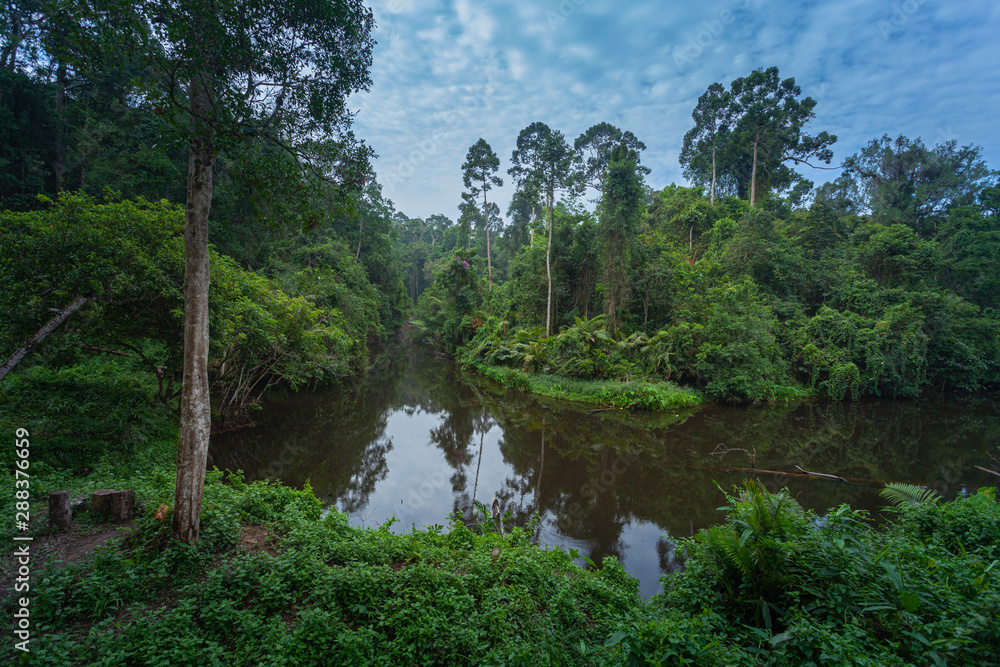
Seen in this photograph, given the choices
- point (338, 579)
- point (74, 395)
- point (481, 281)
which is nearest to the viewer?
point (338, 579)

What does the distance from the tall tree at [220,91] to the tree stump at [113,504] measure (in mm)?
1221

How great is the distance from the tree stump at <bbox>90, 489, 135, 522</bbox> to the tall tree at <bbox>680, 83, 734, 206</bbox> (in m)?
31.3

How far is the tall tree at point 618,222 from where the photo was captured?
58.3ft

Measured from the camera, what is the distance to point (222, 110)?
347 cm

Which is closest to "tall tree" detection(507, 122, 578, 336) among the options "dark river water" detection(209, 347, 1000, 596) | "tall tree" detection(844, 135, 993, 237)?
"dark river water" detection(209, 347, 1000, 596)

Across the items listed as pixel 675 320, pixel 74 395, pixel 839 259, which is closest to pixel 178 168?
pixel 74 395

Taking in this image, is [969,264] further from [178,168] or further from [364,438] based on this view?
[178,168]

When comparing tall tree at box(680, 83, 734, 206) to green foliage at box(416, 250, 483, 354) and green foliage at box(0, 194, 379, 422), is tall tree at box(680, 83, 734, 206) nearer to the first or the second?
green foliage at box(416, 250, 483, 354)

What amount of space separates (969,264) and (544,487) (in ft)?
81.6

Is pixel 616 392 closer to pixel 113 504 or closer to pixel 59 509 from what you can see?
pixel 113 504

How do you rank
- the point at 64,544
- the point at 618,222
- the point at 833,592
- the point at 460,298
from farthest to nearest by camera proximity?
the point at 460,298, the point at 618,222, the point at 64,544, the point at 833,592

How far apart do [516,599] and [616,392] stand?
38.3 feet

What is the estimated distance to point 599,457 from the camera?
9.59 meters

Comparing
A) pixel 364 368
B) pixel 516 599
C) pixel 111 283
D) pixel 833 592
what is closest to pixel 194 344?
pixel 111 283
